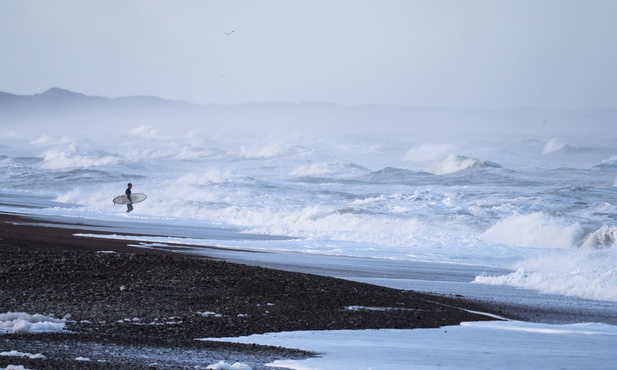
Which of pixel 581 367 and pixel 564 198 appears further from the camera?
pixel 564 198

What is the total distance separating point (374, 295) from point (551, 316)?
7.40 feet

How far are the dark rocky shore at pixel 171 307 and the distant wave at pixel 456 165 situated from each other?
48.6 metres

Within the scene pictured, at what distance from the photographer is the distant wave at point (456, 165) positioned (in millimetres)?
60409

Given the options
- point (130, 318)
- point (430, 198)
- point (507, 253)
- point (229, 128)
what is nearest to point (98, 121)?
point (229, 128)

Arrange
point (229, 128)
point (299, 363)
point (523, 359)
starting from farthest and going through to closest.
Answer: point (229, 128), point (523, 359), point (299, 363)

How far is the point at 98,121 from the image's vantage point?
6594 inches

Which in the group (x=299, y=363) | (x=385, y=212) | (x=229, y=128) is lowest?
(x=299, y=363)

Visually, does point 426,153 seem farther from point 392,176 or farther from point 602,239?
point 602,239

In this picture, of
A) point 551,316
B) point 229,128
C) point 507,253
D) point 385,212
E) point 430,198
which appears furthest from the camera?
point 229,128

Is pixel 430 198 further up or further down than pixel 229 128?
further down

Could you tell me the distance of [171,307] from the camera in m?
9.76

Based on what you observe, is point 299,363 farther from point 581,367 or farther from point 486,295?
point 486,295

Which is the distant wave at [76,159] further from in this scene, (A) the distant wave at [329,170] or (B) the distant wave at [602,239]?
(B) the distant wave at [602,239]

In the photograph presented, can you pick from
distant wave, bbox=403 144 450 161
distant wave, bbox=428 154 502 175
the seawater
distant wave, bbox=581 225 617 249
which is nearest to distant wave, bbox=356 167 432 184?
the seawater
